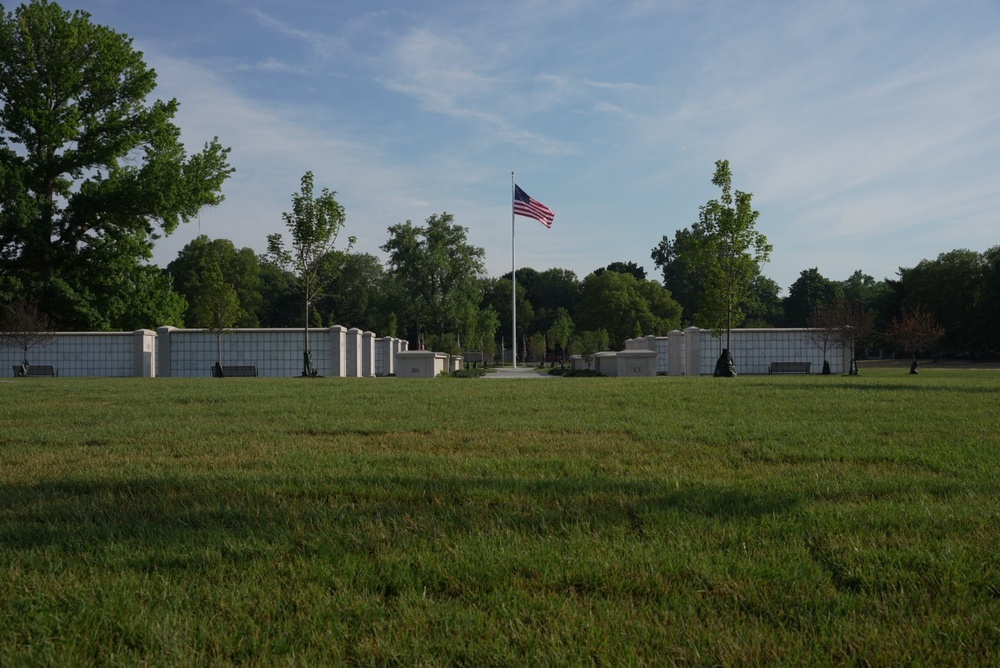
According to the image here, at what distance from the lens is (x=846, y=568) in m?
3.11

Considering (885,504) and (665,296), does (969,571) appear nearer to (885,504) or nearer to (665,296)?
(885,504)

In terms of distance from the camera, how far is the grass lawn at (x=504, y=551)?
246 centimetres

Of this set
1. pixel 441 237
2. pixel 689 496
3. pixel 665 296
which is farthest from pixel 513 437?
pixel 665 296

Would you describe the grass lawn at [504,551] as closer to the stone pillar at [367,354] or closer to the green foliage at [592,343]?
the stone pillar at [367,354]

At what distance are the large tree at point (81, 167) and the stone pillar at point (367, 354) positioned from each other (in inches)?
370

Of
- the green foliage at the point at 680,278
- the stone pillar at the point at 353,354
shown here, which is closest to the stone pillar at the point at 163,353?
the stone pillar at the point at 353,354

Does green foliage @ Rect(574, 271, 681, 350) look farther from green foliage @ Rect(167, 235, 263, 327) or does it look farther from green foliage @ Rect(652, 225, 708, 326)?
green foliage @ Rect(167, 235, 263, 327)

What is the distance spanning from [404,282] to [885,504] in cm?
5566

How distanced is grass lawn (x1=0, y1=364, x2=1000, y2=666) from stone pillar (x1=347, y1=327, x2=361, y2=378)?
26134mm

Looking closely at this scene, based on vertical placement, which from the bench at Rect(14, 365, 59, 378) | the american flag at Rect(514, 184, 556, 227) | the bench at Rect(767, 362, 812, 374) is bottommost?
the bench at Rect(767, 362, 812, 374)

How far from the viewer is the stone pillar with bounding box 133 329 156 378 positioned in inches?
1278

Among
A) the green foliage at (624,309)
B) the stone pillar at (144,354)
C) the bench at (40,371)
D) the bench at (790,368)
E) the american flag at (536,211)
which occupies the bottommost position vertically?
the bench at (790,368)

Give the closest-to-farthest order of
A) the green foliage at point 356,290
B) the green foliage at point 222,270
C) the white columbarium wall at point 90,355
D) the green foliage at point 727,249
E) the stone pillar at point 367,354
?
the green foliage at point 727,249 → the white columbarium wall at point 90,355 → the stone pillar at point 367,354 → the green foliage at point 222,270 → the green foliage at point 356,290

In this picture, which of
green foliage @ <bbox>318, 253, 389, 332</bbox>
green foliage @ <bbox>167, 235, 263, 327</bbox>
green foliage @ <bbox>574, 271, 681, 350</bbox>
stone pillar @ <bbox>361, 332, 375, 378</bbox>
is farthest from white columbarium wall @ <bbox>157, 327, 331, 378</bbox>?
green foliage @ <bbox>318, 253, 389, 332</bbox>
